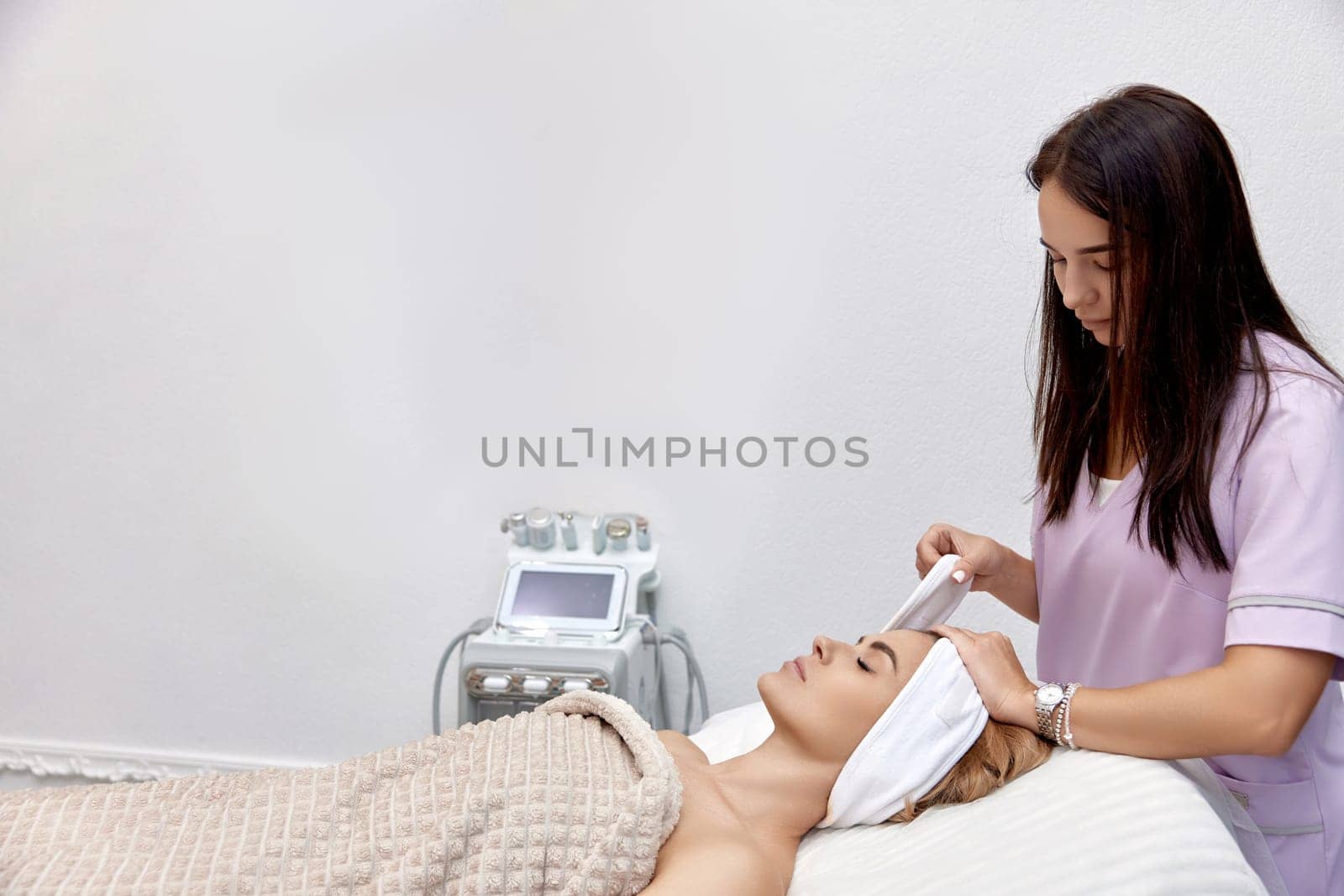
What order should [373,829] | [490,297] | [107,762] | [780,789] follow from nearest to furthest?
[373,829] → [780,789] → [490,297] → [107,762]

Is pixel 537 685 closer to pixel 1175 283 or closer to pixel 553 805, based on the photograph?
pixel 553 805

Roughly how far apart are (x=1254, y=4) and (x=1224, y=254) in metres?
1.07

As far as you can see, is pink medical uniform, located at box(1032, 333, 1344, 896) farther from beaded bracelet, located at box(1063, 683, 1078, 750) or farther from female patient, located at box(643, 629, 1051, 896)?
female patient, located at box(643, 629, 1051, 896)

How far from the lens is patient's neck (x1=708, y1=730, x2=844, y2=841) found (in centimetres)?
125

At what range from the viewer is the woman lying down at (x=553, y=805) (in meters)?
1.06

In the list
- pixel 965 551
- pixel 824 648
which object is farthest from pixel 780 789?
pixel 965 551

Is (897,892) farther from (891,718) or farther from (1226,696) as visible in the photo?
(1226,696)

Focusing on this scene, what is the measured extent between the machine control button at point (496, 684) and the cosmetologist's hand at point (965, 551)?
0.84 meters

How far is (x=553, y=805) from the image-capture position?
1096mm

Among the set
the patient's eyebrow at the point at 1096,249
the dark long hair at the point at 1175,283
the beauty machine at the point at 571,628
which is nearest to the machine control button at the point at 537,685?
the beauty machine at the point at 571,628

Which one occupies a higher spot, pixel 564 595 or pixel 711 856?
pixel 711 856

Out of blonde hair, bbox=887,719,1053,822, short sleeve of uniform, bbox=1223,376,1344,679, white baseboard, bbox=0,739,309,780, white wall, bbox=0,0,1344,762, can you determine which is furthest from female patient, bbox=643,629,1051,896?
white baseboard, bbox=0,739,309,780

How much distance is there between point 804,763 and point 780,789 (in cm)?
5

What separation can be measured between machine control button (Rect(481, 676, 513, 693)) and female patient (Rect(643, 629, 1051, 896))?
57cm
